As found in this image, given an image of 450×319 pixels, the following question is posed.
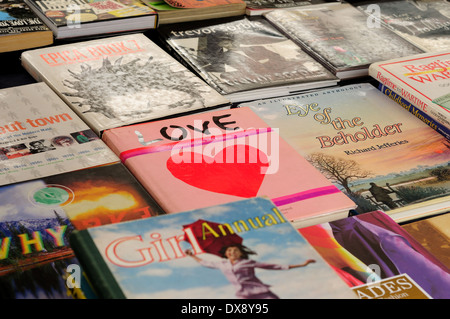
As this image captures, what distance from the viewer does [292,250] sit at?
0.93m

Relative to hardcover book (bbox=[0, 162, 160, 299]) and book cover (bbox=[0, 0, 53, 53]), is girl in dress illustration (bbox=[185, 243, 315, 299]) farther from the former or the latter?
book cover (bbox=[0, 0, 53, 53])

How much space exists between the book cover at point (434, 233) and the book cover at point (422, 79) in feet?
1.20

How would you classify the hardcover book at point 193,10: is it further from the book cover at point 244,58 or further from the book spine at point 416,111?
the book spine at point 416,111

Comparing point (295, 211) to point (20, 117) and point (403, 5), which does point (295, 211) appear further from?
point (403, 5)

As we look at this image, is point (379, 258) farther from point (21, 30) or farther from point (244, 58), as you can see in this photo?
point (21, 30)

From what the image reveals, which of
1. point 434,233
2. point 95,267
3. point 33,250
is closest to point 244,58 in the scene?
point 434,233

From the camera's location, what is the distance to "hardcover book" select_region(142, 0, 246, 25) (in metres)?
1.90

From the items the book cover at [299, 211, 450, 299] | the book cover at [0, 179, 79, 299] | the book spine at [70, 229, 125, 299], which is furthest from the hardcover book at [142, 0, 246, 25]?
the book spine at [70, 229, 125, 299]

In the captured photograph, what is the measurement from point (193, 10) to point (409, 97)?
760 millimetres

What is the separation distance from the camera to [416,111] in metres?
1.56

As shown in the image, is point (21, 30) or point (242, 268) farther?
point (21, 30)

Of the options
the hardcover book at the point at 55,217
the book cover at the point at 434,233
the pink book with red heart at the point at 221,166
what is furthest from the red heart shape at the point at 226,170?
the book cover at the point at 434,233

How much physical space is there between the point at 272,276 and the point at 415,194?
1.77 ft

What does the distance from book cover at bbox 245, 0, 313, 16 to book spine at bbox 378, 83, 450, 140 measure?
550mm
